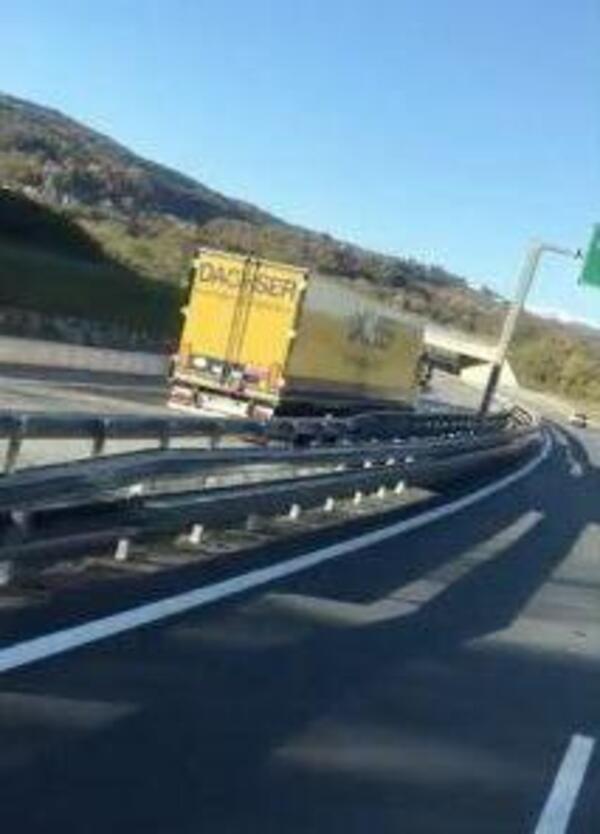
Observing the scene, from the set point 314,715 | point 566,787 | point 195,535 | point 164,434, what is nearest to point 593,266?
point 164,434

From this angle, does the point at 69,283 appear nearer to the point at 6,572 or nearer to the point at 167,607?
the point at 167,607

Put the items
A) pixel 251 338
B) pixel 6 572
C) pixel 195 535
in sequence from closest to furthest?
pixel 6 572 → pixel 195 535 → pixel 251 338

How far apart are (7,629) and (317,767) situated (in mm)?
2370

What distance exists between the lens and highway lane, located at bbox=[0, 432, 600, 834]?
7359 mm

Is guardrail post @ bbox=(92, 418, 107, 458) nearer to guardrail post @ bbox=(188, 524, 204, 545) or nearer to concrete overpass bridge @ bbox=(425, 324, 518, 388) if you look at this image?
guardrail post @ bbox=(188, 524, 204, 545)

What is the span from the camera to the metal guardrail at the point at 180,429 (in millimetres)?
14758

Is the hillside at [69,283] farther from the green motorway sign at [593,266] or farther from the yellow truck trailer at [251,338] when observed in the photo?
the yellow truck trailer at [251,338]

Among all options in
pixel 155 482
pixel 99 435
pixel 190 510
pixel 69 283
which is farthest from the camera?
pixel 69 283

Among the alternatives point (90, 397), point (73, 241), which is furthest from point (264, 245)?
point (90, 397)

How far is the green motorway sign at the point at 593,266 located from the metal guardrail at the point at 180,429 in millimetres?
14925

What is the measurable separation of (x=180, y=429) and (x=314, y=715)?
1015cm

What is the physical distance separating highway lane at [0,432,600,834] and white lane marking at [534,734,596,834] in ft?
0.12

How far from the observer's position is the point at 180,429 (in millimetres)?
19500

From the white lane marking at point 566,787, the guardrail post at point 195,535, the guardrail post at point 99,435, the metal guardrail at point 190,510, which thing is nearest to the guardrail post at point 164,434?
the metal guardrail at point 190,510
